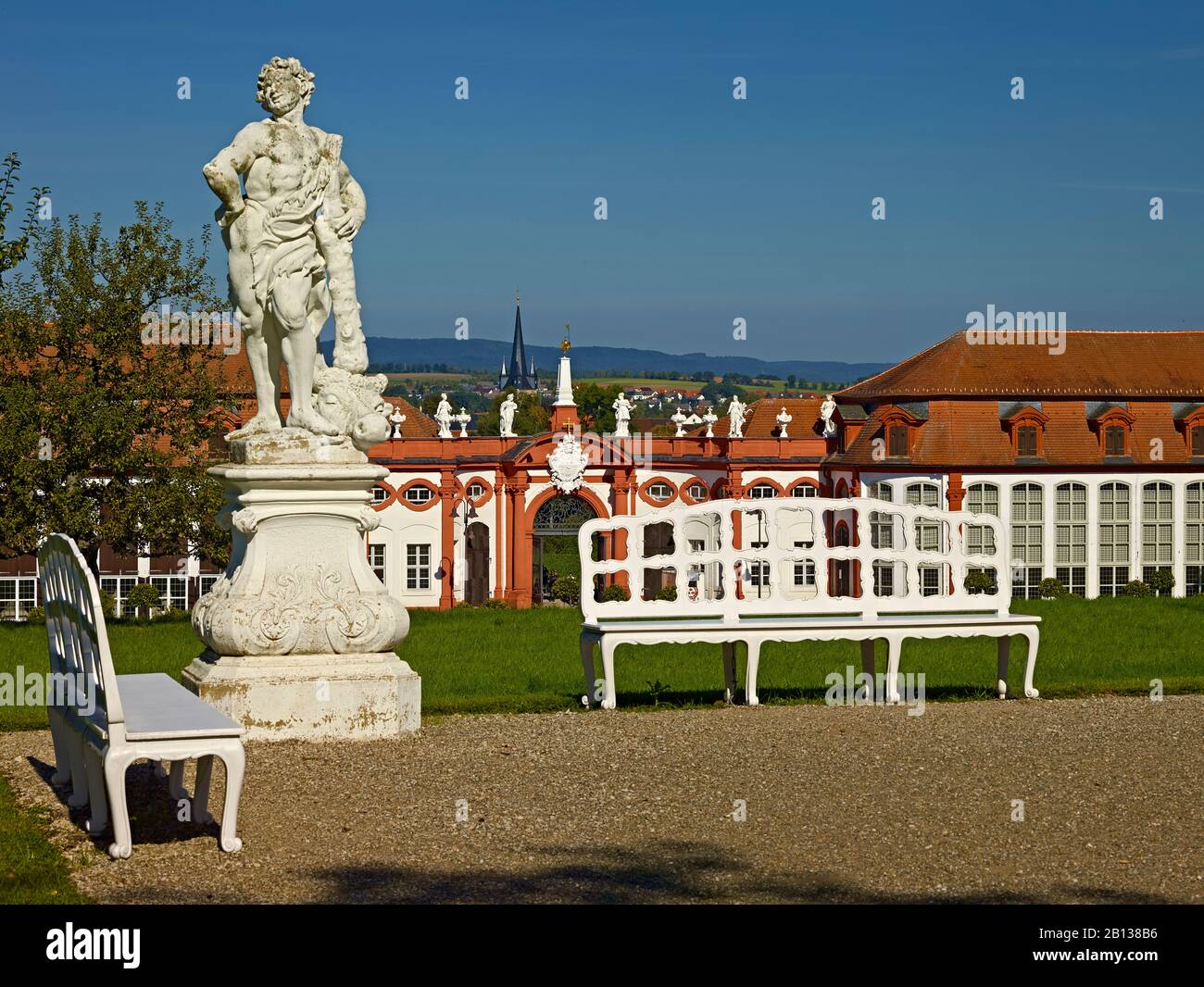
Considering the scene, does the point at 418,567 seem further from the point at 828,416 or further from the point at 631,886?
the point at 631,886

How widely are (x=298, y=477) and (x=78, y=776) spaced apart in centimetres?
231

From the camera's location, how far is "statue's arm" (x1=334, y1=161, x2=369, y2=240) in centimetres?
1092

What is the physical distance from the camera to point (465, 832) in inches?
313

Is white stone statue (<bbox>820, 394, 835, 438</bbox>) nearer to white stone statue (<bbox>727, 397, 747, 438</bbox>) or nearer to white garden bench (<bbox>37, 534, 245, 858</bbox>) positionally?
white stone statue (<bbox>727, 397, 747, 438</bbox>)

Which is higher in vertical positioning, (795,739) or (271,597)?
(271,597)

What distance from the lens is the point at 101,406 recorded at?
28672mm

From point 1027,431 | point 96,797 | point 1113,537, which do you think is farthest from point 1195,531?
point 96,797

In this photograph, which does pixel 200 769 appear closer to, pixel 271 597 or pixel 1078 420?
pixel 271 597

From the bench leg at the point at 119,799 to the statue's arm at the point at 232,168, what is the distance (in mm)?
4147

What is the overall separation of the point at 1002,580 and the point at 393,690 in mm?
4796

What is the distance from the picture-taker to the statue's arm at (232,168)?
10.5 metres

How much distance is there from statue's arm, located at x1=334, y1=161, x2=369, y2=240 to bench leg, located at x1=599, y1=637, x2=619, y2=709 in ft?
10.2
